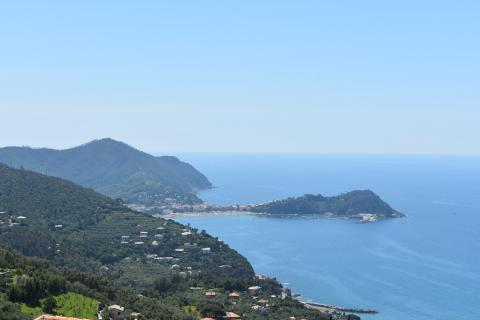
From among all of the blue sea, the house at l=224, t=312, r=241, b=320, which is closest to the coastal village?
the house at l=224, t=312, r=241, b=320

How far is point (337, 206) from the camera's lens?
6654 inches

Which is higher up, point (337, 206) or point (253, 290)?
point (337, 206)

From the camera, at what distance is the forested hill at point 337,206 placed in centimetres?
16500

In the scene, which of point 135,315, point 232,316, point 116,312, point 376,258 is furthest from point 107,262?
point 376,258

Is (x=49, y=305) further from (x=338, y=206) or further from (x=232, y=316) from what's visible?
(x=338, y=206)

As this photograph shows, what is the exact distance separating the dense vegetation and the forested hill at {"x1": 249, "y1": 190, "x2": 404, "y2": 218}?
221 feet

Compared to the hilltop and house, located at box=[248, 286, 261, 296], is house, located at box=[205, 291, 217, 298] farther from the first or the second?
the hilltop

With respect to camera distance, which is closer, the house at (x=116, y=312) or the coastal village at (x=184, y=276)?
the house at (x=116, y=312)

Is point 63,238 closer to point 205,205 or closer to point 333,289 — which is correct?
point 333,289

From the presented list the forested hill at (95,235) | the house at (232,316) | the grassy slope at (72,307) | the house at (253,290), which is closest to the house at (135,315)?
the grassy slope at (72,307)

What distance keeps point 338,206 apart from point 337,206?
0.30m

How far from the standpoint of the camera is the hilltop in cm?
16450

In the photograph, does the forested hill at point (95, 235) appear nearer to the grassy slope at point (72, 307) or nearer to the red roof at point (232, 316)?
the red roof at point (232, 316)

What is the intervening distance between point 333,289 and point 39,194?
54089 mm
